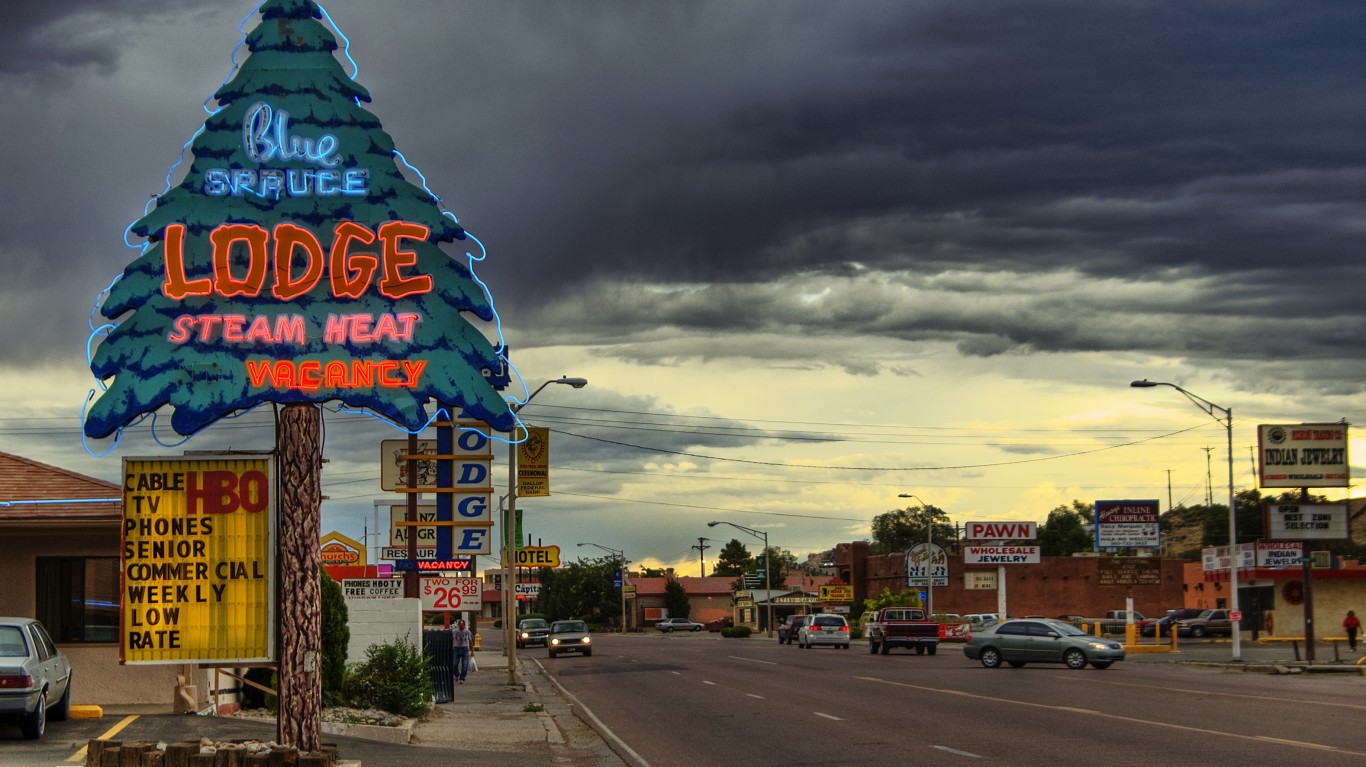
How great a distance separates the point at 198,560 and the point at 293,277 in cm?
320

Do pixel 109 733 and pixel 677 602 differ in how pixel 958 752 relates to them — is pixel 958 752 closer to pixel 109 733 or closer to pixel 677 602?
pixel 109 733

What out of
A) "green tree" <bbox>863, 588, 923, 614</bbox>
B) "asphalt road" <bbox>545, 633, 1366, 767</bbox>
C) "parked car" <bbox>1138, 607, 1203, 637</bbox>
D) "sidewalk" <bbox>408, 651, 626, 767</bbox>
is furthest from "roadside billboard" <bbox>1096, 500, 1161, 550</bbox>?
"sidewalk" <bbox>408, 651, 626, 767</bbox>

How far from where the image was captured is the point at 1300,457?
56.9 m

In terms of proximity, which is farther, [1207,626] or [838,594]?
[838,594]

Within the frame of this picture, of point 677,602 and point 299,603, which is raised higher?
point 299,603

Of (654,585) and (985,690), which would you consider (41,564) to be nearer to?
(985,690)

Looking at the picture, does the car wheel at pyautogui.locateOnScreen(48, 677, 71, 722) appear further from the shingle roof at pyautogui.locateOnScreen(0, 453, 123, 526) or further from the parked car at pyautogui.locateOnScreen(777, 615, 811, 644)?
the parked car at pyautogui.locateOnScreen(777, 615, 811, 644)

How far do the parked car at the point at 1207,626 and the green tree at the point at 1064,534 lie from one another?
76.7 metres

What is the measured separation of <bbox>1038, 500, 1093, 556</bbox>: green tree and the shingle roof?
137m

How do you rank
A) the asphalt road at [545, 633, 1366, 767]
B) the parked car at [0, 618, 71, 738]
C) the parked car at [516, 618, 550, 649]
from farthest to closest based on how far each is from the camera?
the parked car at [516, 618, 550, 649] < the asphalt road at [545, 633, 1366, 767] < the parked car at [0, 618, 71, 738]

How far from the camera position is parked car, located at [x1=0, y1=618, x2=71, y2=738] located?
18.5 m

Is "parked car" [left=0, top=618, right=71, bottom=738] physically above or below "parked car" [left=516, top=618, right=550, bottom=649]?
above

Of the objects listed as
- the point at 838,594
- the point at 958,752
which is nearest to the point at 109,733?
the point at 958,752

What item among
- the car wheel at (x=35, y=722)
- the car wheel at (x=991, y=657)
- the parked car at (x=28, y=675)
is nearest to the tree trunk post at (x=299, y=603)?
the parked car at (x=28, y=675)
